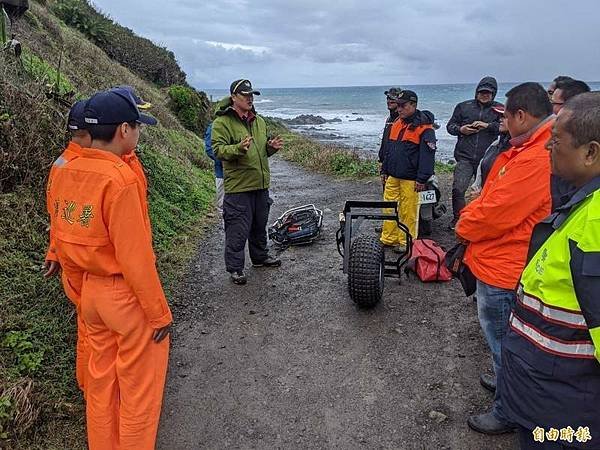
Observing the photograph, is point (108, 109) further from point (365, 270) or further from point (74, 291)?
point (365, 270)

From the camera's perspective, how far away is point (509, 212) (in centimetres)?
270

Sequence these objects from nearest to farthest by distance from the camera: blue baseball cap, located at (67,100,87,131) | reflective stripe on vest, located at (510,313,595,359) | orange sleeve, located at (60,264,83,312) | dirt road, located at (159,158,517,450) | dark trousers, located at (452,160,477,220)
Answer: reflective stripe on vest, located at (510,313,595,359)
blue baseball cap, located at (67,100,87,131)
orange sleeve, located at (60,264,83,312)
dirt road, located at (159,158,517,450)
dark trousers, located at (452,160,477,220)

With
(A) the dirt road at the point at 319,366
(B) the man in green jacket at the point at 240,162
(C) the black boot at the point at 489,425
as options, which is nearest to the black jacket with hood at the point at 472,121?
(A) the dirt road at the point at 319,366

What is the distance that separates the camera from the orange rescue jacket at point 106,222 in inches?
89.0

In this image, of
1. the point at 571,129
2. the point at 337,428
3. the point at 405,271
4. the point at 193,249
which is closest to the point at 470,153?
the point at 405,271

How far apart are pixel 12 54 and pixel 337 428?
16.6 ft

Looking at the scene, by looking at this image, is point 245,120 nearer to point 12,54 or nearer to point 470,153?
point 12,54

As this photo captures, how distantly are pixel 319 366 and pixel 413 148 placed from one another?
119 inches

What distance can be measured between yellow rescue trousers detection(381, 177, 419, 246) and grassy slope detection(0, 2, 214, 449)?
2557 mm

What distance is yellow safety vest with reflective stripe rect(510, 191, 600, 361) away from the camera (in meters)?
1.58

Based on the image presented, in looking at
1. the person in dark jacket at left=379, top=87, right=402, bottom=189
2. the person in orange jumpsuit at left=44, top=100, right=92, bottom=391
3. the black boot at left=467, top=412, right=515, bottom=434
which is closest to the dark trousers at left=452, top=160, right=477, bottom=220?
the person in dark jacket at left=379, top=87, right=402, bottom=189

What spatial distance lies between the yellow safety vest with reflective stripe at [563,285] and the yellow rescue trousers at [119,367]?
1761 millimetres

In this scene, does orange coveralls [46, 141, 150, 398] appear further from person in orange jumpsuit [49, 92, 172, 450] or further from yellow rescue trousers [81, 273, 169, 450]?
yellow rescue trousers [81, 273, 169, 450]

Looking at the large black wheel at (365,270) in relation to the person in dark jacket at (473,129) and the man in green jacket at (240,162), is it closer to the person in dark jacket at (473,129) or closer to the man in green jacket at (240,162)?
the man in green jacket at (240,162)
